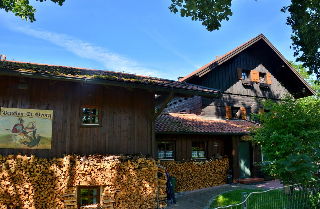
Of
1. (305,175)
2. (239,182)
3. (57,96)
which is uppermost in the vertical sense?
(57,96)

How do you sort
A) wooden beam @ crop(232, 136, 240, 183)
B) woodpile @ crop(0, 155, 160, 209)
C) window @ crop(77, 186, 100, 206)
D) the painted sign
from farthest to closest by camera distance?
1. wooden beam @ crop(232, 136, 240, 183)
2. window @ crop(77, 186, 100, 206)
3. the painted sign
4. woodpile @ crop(0, 155, 160, 209)

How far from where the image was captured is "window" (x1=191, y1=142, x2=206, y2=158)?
12541 millimetres

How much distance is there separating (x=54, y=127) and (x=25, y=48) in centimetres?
535

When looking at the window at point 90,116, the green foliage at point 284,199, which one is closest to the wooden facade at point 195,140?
the window at point 90,116

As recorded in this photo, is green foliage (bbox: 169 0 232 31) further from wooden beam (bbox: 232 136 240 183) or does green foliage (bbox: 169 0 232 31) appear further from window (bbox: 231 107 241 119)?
window (bbox: 231 107 241 119)

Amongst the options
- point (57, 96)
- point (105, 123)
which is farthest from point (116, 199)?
point (57, 96)

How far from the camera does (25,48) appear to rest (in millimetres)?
10883

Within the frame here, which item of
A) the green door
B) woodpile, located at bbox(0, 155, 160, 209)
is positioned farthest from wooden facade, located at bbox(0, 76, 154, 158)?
the green door

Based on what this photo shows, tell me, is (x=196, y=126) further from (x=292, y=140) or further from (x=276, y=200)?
(x=276, y=200)

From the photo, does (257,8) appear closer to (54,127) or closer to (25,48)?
(54,127)

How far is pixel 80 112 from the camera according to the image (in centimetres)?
804

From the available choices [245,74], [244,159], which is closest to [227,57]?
[245,74]

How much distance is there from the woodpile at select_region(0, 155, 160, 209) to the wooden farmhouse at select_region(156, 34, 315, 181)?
2.86 meters

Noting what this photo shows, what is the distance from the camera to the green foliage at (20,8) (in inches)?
351
